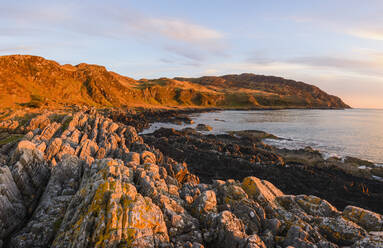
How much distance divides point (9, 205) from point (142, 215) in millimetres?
6270

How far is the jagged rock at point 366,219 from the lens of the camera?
9.23m

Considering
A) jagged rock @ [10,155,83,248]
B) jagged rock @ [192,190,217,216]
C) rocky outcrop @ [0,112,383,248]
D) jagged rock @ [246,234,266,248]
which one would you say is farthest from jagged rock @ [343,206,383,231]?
jagged rock @ [10,155,83,248]

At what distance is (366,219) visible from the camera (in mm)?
9516

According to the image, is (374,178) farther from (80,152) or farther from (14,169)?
(14,169)

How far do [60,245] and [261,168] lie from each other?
24.1 m

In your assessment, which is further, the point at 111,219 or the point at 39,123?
the point at 39,123

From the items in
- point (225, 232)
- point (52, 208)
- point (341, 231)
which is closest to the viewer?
point (225, 232)

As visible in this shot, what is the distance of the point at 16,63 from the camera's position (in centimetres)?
9862

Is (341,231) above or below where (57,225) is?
below

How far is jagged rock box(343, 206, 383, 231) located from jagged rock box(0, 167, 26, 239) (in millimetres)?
15574

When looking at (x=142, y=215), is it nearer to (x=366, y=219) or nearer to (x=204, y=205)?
(x=204, y=205)

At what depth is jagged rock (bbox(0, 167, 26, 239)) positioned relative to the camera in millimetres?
7984

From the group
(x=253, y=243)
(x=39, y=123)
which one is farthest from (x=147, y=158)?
(x=39, y=123)

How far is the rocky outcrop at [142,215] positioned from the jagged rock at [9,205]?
0.13ft
